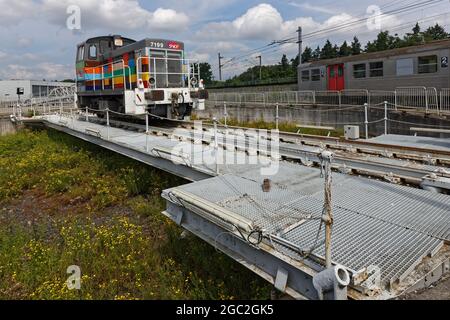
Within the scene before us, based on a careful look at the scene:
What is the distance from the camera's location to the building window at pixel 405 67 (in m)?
17.6

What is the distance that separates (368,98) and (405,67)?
7.19 ft

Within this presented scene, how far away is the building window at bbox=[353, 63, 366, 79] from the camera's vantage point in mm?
20473

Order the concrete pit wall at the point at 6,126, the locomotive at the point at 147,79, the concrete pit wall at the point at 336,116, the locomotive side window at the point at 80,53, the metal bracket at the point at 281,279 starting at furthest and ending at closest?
the concrete pit wall at the point at 6,126 → the locomotive side window at the point at 80,53 → the concrete pit wall at the point at 336,116 → the locomotive at the point at 147,79 → the metal bracket at the point at 281,279

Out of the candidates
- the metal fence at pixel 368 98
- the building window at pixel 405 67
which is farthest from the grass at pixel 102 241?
the building window at pixel 405 67

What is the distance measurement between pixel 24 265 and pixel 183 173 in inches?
123

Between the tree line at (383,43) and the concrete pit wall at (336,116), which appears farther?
the tree line at (383,43)

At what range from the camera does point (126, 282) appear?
17.8 ft

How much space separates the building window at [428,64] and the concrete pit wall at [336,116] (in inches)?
112

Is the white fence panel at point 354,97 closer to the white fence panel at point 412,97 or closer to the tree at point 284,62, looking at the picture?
the white fence panel at point 412,97

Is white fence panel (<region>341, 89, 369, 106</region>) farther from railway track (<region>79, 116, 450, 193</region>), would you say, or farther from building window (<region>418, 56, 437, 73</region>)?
railway track (<region>79, 116, 450, 193</region>)

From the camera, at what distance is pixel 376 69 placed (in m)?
19.6

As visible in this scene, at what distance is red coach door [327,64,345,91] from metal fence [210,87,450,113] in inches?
27.1

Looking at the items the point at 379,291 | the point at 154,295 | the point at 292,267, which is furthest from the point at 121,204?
the point at 379,291

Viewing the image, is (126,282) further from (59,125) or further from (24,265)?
(59,125)
